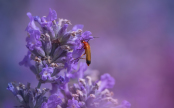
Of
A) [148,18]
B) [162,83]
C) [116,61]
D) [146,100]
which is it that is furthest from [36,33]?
[148,18]

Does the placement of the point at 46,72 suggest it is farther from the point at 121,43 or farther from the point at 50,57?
the point at 121,43

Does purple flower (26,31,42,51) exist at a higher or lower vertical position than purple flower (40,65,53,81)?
higher

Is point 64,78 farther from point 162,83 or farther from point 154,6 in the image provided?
point 154,6

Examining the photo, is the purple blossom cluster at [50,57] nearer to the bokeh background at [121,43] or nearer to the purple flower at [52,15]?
the purple flower at [52,15]

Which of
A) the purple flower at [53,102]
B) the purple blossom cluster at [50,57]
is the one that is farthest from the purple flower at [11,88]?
the purple flower at [53,102]

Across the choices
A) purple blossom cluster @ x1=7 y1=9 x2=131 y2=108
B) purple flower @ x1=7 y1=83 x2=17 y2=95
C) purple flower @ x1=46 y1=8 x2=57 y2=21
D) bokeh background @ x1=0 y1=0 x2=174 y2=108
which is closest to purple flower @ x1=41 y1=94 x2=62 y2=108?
purple blossom cluster @ x1=7 y1=9 x2=131 y2=108

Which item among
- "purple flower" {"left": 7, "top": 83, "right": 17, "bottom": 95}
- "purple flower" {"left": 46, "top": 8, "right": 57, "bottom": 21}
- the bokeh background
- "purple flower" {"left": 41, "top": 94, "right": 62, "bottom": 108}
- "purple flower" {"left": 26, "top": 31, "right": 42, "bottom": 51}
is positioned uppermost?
the bokeh background

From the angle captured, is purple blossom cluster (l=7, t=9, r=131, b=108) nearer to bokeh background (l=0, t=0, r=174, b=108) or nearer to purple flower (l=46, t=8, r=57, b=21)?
purple flower (l=46, t=8, r=57, b=21)

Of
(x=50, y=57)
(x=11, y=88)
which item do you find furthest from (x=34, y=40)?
(x=11, y=88)

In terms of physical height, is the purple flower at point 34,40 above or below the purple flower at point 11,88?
above
